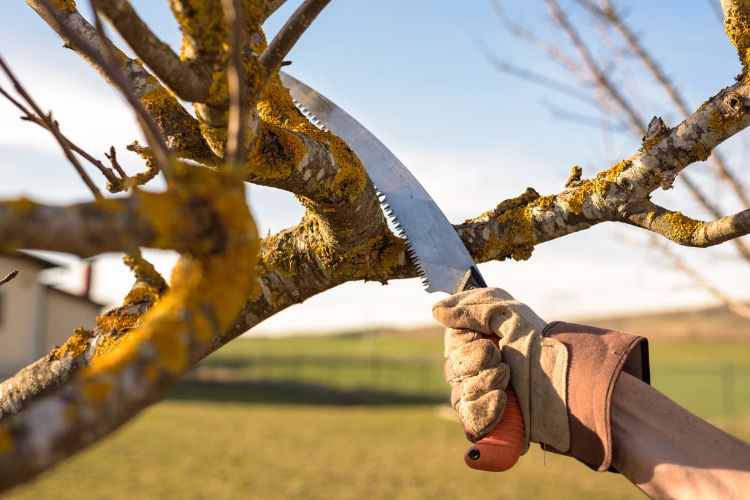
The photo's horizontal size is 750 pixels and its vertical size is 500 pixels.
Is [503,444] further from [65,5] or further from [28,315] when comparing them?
[28,315]

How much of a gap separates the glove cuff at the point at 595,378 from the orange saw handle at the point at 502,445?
17 centimetres

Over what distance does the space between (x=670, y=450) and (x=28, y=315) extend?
1026 inches

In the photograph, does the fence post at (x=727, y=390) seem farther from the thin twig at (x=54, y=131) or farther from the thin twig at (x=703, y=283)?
the thin twig at (x=54, y=131)

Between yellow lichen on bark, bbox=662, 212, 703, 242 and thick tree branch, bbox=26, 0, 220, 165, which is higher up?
thick tree branch, bbox=26, 0, 220, 165

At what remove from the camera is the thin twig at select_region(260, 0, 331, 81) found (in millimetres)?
1756

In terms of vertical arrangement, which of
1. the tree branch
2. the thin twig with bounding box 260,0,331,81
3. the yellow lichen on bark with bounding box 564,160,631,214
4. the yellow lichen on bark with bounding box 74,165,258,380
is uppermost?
the thin twig with bounding box 260,0,331,81

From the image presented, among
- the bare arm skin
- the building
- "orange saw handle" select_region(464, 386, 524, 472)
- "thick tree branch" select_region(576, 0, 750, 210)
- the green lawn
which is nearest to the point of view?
the bare arm skin

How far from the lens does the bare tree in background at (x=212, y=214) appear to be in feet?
3.35

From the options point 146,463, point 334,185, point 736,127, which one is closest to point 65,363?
point 334,185

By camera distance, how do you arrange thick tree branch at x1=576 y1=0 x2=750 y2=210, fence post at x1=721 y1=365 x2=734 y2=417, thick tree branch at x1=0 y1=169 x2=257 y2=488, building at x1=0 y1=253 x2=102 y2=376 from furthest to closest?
fence post at x1=721 y1=365 x2=734 y2=417 → building at x1=0 y1=253 x2=102 y2=376 → thick tree branch at x1=576 y1=0 x2=750 y2=210 → thick tree branch at x1=0 y1=169 x2=257 y2=488

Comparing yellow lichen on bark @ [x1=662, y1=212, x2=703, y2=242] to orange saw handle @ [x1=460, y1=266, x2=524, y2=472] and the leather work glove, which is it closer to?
the leather work glove

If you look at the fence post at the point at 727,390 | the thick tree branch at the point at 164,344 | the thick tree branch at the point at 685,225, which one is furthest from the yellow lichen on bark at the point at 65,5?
the fence post at the point at 727,390

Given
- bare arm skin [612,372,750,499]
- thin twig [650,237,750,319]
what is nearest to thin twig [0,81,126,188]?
bare arm skin [612,372,750,499]

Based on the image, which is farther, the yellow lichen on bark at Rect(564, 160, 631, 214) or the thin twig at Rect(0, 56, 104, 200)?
the yellow lichen on bark at Rect(564, 160, 631, 214)
